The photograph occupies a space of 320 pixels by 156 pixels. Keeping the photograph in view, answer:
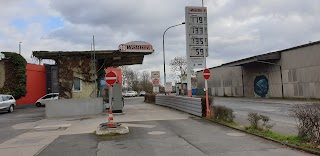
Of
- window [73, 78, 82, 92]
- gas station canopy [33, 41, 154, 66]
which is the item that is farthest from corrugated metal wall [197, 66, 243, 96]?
window [73, 78, 82, 92]

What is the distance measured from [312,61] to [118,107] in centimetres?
1914

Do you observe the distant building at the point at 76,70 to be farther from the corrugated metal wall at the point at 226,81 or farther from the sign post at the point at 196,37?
the corrugated metal wall at the point at 226,81

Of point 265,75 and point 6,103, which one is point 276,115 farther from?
point 265,75

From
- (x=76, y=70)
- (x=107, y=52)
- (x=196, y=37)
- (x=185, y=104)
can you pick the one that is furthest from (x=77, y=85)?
(x=196, y=37)

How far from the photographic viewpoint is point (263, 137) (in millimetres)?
9883

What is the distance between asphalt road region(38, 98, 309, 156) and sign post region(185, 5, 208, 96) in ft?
24.7

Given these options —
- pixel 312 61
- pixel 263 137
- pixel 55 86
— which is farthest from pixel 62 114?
pixel 55 86

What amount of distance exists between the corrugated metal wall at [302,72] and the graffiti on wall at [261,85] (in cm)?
425

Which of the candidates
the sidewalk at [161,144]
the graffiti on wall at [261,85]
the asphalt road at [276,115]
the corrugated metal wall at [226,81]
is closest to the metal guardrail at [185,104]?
the asphalt road at [276,115]

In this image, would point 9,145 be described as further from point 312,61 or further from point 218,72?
point 218,72

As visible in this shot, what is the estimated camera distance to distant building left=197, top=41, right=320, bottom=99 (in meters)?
29.6

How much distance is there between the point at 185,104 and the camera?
20.6 meters

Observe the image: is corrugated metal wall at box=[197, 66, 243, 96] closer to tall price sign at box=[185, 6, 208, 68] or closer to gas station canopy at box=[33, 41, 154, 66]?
gas station canopy at box=[33, 41, 154, 66]

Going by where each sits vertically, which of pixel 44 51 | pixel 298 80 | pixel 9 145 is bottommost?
pixel 9 145
